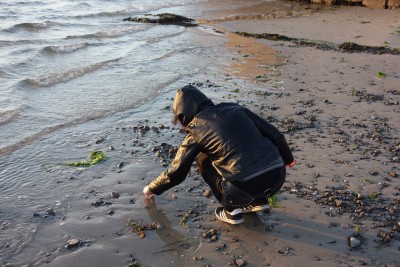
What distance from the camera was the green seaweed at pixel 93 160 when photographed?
6590 millimetres

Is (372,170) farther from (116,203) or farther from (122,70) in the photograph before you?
(122,70)

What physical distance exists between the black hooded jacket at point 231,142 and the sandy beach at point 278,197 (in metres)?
0.85

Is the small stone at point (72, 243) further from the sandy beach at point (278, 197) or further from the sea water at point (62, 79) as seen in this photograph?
the sea water at point (62, 79)

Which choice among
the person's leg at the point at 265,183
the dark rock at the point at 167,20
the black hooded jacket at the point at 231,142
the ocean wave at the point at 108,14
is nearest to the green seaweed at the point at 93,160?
the black hooded jacket at the point at 231,142

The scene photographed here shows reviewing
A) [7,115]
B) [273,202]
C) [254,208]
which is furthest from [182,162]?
[7,115]

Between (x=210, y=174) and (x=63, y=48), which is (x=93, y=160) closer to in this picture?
(x=210, y=174)

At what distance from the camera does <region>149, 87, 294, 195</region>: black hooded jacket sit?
4277mm

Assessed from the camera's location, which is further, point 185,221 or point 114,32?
point 114,32

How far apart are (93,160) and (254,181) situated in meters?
3.24

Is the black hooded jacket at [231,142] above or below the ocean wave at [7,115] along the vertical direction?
above

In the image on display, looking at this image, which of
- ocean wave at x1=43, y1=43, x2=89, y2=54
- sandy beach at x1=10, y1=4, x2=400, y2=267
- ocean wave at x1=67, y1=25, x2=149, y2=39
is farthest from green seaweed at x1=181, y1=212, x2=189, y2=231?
ocean wave at x1=67, y1=25, x2=149, y2=39

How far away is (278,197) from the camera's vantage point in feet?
17.8

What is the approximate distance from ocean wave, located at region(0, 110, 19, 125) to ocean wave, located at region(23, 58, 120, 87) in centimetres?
211

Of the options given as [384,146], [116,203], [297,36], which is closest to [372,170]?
[384,146]
